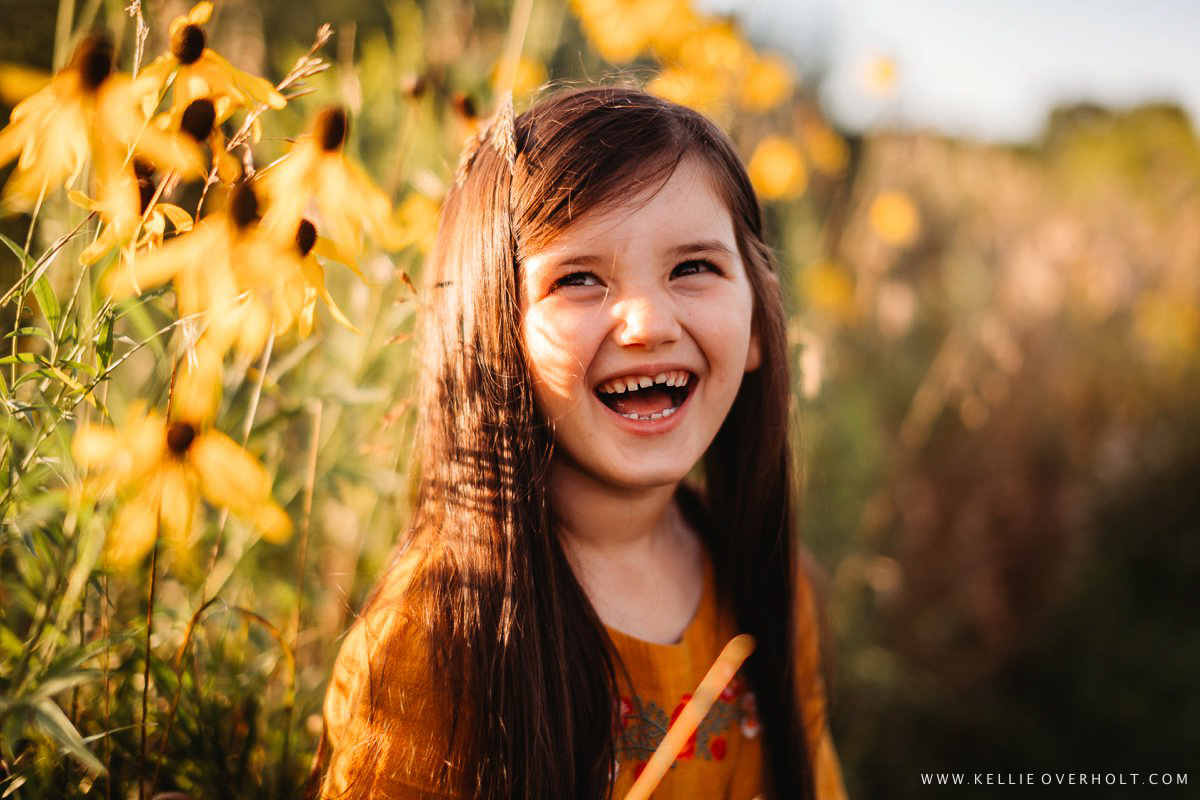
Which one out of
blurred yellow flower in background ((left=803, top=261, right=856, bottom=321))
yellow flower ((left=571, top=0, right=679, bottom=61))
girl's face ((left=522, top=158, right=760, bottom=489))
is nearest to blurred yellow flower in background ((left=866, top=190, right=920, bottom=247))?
blurred yellow flower in background ((left=803, top=261, right=856, bottom=321))

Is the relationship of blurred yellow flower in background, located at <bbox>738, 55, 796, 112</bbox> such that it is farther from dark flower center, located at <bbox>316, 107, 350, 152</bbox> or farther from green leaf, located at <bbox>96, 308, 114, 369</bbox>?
green leaf, located at <bbox>96, 308, 114, 369</bbox>

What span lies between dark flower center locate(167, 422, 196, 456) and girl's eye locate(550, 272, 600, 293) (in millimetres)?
376

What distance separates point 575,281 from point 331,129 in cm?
29

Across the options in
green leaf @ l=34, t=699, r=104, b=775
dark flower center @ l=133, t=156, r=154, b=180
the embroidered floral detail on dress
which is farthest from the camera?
the embroidered floral detail on dress

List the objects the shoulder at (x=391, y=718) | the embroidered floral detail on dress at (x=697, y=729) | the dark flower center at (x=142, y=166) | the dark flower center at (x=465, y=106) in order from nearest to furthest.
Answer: the dark flower center at (x=142, y=166)
the shoulder at (x=391, y=718)
the embroidered floral detail on dress at (x=697, y=729)
the dark flower center at (x=465, y=106)

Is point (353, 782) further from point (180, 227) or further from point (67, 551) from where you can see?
point (180, 227)

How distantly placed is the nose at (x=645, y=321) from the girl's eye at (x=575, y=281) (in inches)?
1.9

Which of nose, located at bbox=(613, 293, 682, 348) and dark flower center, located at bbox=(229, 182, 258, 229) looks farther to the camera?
nose, located at bbox=(613, 293, 682, 348)

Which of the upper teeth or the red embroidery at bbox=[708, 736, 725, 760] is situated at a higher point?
the upper teeth

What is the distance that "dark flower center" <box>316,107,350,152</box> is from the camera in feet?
2.42

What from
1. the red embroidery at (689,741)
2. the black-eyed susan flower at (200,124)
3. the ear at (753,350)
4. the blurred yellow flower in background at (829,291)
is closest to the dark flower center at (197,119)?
the black-eyed susan flower at (200,124)

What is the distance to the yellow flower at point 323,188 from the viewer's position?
2.39ft

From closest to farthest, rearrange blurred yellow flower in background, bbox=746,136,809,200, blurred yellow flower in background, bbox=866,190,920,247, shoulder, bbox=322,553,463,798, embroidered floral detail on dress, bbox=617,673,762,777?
1. shoulder, bbox=322,553,463,798
2. embroidered floral detail on dress, bbox=617,673,762,777
3. blurred yellow flower in background, bbox=746,136,809,200
4. blurred yellow flower in background, bbox=866,190,920,247

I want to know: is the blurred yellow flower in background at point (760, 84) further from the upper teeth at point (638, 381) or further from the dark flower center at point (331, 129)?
the dark flower center at point (331, 129)
